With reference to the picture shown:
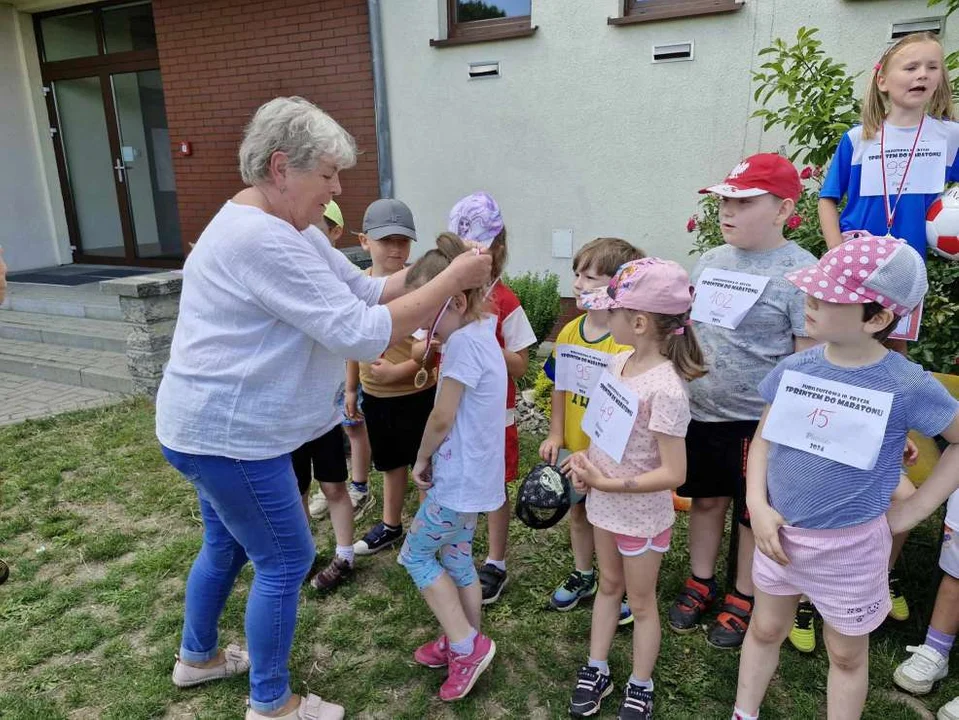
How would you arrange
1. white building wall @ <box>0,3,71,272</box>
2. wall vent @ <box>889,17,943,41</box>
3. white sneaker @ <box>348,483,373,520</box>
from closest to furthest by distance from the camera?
white sneaker @ <box>348,483,373,520</box>, wall vent @ <box>889,17,943,41</box>, white building wall @ <box>0,3,71,272</box>

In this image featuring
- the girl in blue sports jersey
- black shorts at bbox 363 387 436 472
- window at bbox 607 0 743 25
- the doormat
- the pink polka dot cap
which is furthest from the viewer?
the doormat

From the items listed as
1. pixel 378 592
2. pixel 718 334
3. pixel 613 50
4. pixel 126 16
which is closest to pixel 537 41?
pixel 613 50

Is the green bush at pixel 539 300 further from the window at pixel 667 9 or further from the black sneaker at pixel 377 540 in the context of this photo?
the black sneaker at pixel 377 540

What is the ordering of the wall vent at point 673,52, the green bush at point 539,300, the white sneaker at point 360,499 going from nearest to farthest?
the white sneaker at point 360,499 → the wall vent at point 673,52 → the green bush at point 539,300

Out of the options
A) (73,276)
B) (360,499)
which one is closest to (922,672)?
(360,499)

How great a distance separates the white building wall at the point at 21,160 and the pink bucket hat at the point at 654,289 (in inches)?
394

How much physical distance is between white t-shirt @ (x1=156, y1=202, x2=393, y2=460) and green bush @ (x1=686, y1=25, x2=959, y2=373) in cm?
255

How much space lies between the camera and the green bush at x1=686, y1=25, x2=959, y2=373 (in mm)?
3076

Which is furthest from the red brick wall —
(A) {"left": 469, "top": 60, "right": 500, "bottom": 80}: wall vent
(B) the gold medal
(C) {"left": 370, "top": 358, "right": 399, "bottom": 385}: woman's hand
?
(B) the gold medal

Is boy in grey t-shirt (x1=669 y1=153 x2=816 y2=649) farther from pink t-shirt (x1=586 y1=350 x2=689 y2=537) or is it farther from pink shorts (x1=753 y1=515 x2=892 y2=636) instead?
pink shorts (x1=753 y1=515 x2=892 y2=636)

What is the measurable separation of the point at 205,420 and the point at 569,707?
4.94 feet

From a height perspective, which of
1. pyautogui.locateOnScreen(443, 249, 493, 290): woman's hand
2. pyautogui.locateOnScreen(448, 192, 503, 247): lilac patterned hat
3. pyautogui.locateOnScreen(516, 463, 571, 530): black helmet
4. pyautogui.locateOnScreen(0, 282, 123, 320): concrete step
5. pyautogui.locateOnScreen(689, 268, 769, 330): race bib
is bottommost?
pyautogui.locateOnScreen(0, 282, 123, 320): concrete step

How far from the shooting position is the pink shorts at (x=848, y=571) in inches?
68.2

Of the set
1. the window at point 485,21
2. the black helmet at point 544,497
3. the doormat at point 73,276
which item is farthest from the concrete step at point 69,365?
the black helmet at point 544,497
